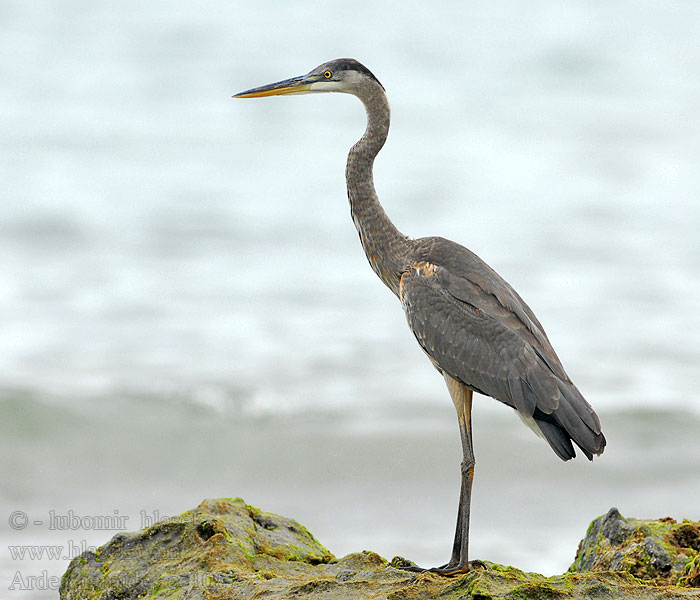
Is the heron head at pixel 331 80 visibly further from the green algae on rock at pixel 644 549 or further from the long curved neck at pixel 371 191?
the green algae on rock at pixel 644 549

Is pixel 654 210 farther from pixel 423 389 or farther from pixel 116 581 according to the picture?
pixel 116 581

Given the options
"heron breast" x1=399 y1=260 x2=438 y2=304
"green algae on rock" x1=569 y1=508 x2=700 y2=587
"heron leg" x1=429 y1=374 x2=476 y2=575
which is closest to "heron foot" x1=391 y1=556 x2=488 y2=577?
"heron leg" x1=429 y1=374 x2=476 y2=575

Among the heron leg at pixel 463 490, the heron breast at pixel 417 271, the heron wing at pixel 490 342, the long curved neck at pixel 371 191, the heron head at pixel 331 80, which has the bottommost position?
the heron leg at pixel 463 490

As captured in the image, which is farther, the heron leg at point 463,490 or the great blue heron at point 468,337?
the great blue heron at point 468,337

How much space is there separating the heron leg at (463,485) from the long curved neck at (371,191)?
992mm

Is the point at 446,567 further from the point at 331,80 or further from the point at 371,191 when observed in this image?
the point at 331,80

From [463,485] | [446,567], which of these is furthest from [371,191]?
[446,567]

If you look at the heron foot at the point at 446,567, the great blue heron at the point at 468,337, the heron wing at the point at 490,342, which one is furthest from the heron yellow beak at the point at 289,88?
the heron foot at the point at 446,567

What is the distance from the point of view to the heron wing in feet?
19.4

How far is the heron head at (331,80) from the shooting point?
7215 mm

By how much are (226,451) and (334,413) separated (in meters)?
1.27

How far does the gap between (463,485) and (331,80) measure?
9.74 feet

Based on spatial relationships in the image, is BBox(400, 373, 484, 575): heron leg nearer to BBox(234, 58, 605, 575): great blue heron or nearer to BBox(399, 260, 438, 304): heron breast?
BBox(234, 58, 605, 575): great blue heron

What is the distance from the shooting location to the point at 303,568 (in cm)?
552
